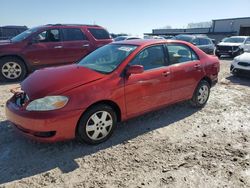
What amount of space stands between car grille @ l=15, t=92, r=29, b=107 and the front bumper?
0.45ft

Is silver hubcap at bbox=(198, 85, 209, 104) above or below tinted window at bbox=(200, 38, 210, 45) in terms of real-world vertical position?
below

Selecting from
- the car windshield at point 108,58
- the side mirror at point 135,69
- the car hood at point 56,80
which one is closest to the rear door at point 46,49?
the car windshield at point 108,58

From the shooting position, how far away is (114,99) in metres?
3.66

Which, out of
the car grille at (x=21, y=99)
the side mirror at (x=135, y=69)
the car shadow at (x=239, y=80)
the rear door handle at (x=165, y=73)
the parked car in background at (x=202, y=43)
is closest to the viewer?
the car grille at (x=21, y=99)

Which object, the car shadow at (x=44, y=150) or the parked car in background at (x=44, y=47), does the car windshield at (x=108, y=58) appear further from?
the parked car in background at (x=44, y=47)

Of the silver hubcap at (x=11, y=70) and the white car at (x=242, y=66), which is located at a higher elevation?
the silver hubcap at (x=11, y=70)

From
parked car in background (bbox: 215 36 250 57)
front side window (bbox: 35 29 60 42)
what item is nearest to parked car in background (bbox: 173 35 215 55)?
parked car in background (bbox: 215 36 250 57)

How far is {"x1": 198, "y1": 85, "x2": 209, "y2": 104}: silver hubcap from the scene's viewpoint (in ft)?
17.5

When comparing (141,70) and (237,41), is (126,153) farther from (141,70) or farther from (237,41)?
(237,41)

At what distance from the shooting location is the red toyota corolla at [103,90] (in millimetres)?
3271

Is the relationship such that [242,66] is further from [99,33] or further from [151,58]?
[151,58]

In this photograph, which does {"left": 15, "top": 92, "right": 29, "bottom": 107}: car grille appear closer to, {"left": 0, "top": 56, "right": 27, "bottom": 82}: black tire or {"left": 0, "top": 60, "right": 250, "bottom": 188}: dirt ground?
{"left": 0, "top": 60, "right": 250, "bottom": 188}: dirt ground

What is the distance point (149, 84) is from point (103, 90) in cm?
97

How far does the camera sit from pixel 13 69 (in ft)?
24.9
